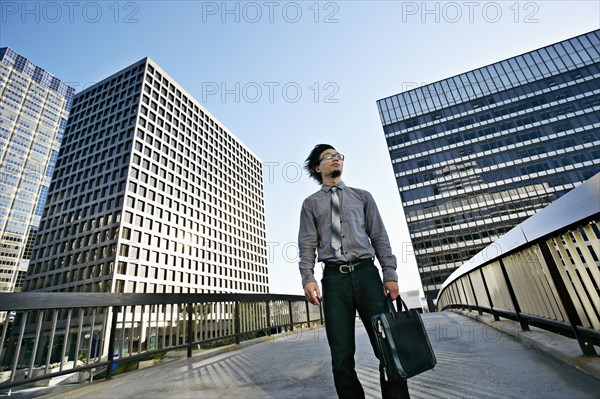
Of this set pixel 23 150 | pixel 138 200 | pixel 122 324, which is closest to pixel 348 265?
pixel 122 324

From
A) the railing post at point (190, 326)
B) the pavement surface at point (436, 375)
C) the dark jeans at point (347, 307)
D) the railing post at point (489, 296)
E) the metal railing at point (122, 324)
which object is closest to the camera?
the dark jeans at point (347, 307)

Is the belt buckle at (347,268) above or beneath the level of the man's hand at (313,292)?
above

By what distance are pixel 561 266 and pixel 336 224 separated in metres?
2.02

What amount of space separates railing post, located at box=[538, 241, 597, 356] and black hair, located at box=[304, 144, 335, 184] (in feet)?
6.97

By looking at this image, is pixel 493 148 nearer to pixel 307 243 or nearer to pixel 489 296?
pixel 489 296

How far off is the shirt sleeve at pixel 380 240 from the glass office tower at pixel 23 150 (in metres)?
115

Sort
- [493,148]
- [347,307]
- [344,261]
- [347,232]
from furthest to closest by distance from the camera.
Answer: [493,148] < [347,232] < [344,261] < [347,307]

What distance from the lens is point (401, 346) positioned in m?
1.56

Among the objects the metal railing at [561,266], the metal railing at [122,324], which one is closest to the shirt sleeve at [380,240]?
the metal railing at [561,266]

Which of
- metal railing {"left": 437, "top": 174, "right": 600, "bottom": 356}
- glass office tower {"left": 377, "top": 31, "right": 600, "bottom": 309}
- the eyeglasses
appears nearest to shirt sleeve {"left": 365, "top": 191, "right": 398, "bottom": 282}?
the eyeglasses

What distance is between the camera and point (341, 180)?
98.3 inches

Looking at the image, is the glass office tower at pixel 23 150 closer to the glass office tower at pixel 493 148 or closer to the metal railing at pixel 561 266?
the glass office tower at pixel 493 148

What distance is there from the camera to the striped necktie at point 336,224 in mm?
2068

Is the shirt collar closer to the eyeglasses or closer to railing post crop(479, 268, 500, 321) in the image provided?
the eyeglasses
